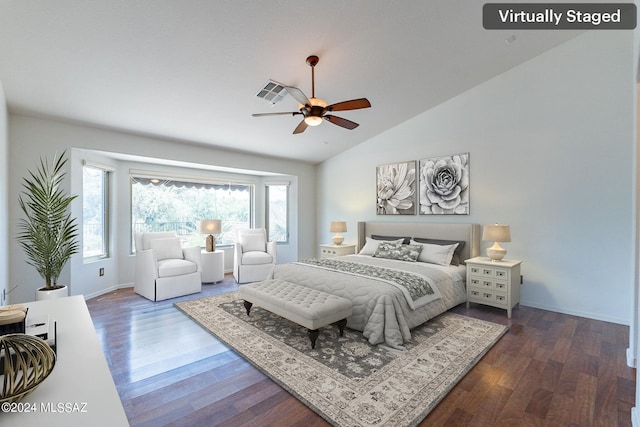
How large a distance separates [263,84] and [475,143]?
3257 millimetres

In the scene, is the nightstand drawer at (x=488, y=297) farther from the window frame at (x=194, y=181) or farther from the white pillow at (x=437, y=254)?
the window frame at (x=194, y=181)

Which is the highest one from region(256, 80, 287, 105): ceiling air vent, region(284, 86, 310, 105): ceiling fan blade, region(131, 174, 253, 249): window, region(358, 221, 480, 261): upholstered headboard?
region(256, 80, 287, 105): ceiling air vent

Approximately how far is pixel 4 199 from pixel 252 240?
343 centimetres

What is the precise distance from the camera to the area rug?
75.3 inches

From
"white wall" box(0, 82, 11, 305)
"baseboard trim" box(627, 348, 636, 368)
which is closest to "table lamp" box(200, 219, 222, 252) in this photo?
"white wall" box(0, 82, 11, 305)

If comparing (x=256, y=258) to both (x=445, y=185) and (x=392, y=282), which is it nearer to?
(x=392, y=282)

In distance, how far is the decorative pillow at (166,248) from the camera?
15.8 ft

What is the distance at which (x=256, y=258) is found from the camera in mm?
5430

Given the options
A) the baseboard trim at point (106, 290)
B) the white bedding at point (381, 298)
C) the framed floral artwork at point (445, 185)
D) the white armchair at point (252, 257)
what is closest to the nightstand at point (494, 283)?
the white bedding at point (381, 298)

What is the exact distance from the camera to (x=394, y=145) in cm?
548

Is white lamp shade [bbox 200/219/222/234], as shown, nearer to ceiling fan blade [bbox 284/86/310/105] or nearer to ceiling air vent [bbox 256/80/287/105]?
ceiling air vent [bbox 256/80/287/105]

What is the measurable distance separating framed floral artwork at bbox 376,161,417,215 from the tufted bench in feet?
9.00

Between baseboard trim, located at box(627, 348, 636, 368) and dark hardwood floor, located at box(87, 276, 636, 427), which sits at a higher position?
baseboard trim, located at box(627, 348, 636, 368)

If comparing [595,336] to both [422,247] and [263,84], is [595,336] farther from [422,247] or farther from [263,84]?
[263,84]
